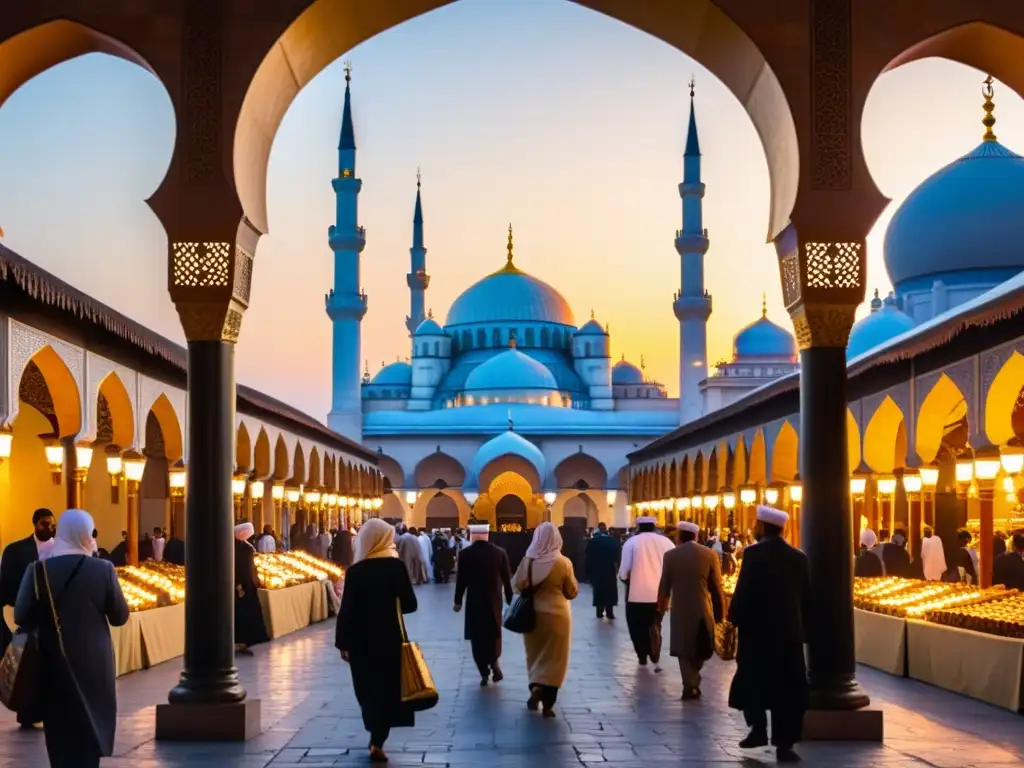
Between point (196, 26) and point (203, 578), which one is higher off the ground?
point (196, 26)

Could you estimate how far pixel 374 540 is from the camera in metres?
7.35

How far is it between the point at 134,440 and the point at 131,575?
3964 mm

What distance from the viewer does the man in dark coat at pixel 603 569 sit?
17.0 metres

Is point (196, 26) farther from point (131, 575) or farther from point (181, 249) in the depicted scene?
point (131, 575)

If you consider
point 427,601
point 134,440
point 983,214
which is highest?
point 983,214

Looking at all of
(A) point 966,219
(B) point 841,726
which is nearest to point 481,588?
(B) point 841,726

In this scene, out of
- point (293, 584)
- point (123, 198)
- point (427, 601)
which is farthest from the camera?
point (427, 601)

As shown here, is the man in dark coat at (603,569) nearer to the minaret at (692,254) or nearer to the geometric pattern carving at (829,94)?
the geometric pattern carving at (829,94)

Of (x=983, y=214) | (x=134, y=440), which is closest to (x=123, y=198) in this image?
(x=134, y=440)

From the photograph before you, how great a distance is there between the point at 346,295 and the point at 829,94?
4112cm

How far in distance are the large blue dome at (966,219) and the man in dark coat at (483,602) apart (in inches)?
812

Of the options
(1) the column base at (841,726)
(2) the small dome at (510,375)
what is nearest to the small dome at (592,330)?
(2) the small dome at (510,375)

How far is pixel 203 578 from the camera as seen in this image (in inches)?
307

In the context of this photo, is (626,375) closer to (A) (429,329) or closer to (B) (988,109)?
(A) (429,329)
